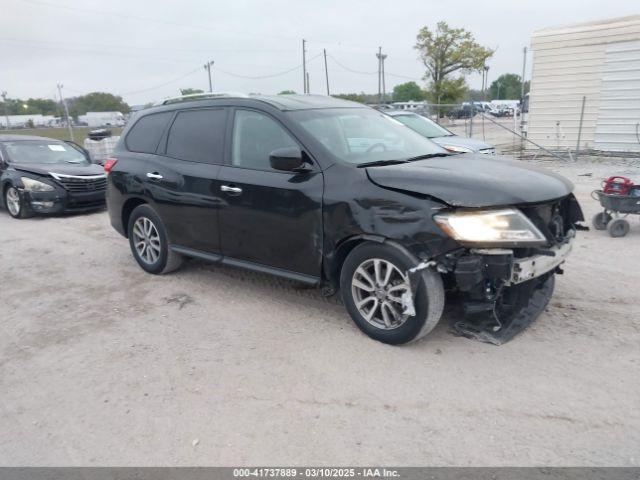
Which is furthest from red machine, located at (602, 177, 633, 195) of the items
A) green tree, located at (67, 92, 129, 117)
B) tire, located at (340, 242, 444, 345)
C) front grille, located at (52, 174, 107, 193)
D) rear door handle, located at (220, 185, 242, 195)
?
green tree, located at (67, 92, 129, 117)

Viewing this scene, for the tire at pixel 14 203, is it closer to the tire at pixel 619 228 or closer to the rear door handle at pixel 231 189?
the rear door handle at pixel 231 189

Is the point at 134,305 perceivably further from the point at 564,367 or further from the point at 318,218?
the point at 564,367

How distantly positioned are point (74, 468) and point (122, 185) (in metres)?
3.68

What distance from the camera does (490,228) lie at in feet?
11.4

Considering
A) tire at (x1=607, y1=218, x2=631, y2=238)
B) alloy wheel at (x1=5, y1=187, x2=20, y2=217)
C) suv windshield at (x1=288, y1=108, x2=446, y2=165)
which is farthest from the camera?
alloy wheel at (x1=5, y1=187, x2=20, y2=217)

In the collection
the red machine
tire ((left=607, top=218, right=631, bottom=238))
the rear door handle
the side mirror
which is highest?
the side mirror

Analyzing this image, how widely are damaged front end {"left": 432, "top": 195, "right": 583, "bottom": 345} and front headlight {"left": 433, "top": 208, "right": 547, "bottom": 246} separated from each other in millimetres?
23

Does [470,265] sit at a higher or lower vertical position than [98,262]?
higher

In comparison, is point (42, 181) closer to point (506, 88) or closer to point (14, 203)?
point (14, 203)

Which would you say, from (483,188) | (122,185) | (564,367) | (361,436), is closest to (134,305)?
(122,185)

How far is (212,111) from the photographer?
16.8 feet

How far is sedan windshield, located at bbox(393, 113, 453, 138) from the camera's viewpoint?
1066cm

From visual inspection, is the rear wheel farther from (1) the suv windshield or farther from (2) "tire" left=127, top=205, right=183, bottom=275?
(1) the suv windshield

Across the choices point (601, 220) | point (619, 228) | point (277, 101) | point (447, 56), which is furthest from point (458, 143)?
point (447, 56)
